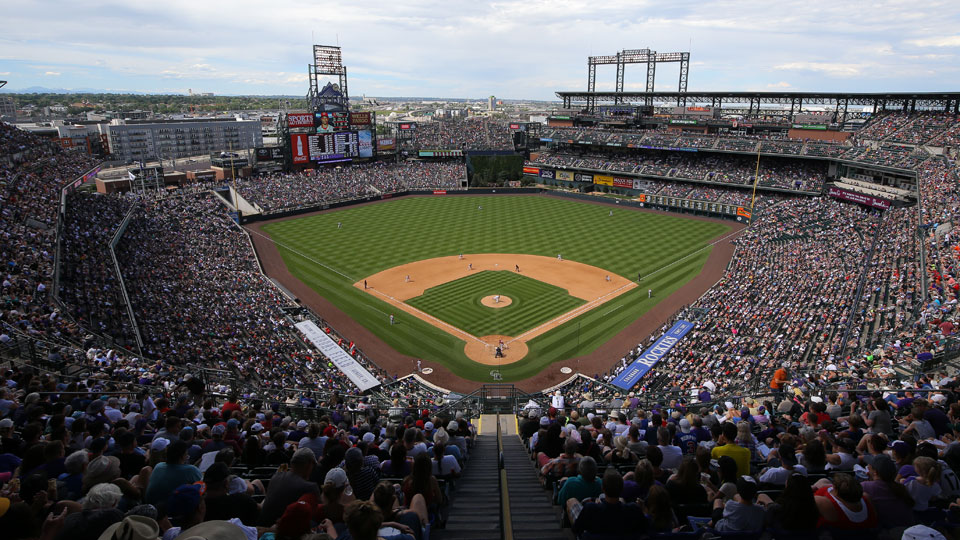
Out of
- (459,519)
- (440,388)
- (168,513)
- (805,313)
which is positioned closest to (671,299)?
(805,313)

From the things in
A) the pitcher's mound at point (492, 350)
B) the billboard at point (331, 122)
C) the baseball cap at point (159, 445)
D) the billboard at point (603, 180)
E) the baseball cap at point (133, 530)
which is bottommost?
the pitcher's mound at point (492, 350)

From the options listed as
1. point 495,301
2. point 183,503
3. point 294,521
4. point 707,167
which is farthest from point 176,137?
point 294,521

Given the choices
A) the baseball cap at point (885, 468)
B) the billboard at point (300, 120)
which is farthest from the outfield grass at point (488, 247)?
the baseball cap at point (885, 468)

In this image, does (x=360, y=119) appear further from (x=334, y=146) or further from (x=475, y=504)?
(x=475, y=504)

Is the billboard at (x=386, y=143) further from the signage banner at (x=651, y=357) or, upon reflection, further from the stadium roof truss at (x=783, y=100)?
the signage banner at (x=651, y=357)

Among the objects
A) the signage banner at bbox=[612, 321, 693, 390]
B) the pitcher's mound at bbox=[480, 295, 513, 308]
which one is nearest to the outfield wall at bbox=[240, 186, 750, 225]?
the signage banner at bbox=[612, 321, 693, 390]

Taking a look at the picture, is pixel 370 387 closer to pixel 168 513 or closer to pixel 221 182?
pixel 168 513
